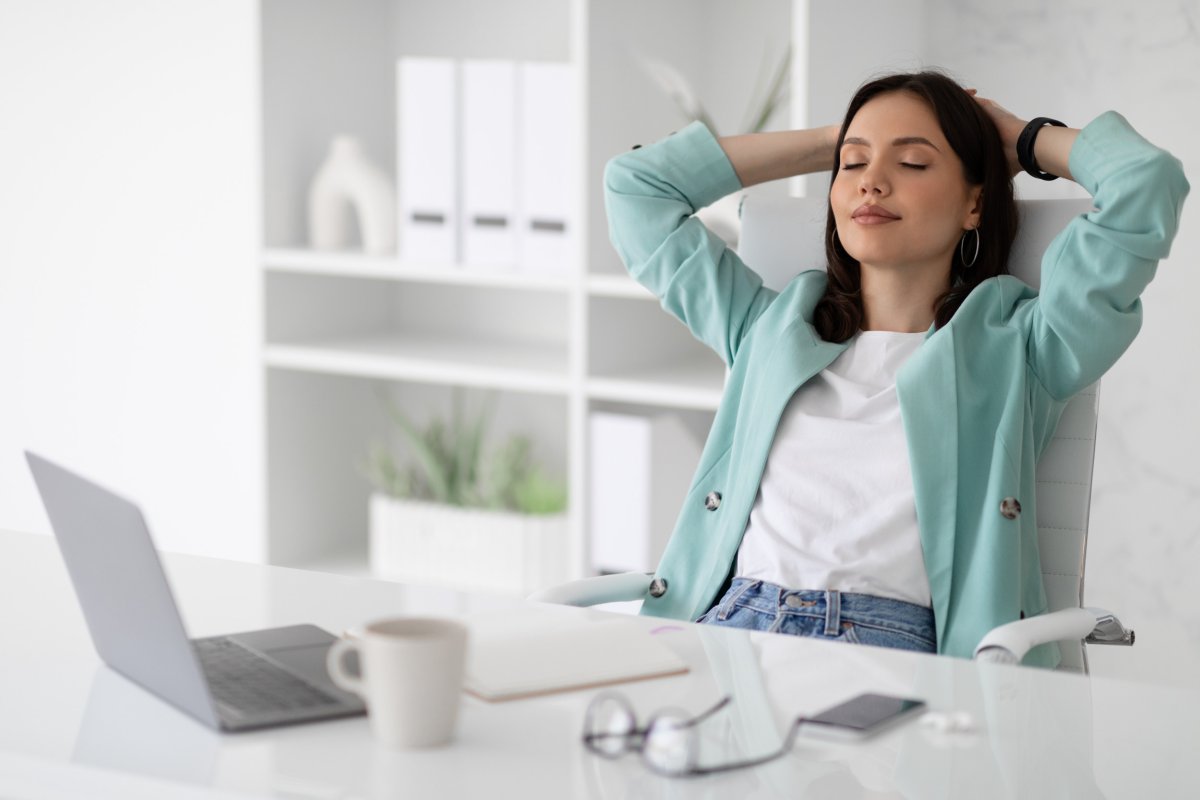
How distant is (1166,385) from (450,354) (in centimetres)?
138

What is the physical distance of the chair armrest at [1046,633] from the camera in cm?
142

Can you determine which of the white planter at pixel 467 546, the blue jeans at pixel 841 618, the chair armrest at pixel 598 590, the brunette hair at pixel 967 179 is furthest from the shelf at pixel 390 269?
the blue jeans at pixel 841 618

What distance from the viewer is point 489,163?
2.74 meters

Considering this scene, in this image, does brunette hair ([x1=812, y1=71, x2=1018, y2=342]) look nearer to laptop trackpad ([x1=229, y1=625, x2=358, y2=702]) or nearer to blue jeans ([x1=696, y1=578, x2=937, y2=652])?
blue jeans ([x1=696, y1=578, x2=937, y2=652])

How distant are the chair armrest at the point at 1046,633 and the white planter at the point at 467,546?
4.93ft

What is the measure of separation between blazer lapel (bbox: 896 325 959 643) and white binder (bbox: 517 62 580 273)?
1.11 metres

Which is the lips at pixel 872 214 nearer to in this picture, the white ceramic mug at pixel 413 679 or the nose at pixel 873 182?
the nose at pixel 873 182

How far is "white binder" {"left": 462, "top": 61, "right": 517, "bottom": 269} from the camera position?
107 inches

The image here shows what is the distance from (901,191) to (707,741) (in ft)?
3.20

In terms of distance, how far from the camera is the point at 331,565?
318cm

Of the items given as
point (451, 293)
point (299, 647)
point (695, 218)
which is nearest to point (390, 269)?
point (451, 293)

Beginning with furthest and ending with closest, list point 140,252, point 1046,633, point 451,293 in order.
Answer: point 451,293, point 140,252, point 1046,633

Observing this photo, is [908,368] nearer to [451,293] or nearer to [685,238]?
[685,238]

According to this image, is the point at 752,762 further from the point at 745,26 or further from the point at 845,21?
the point at 745,26
